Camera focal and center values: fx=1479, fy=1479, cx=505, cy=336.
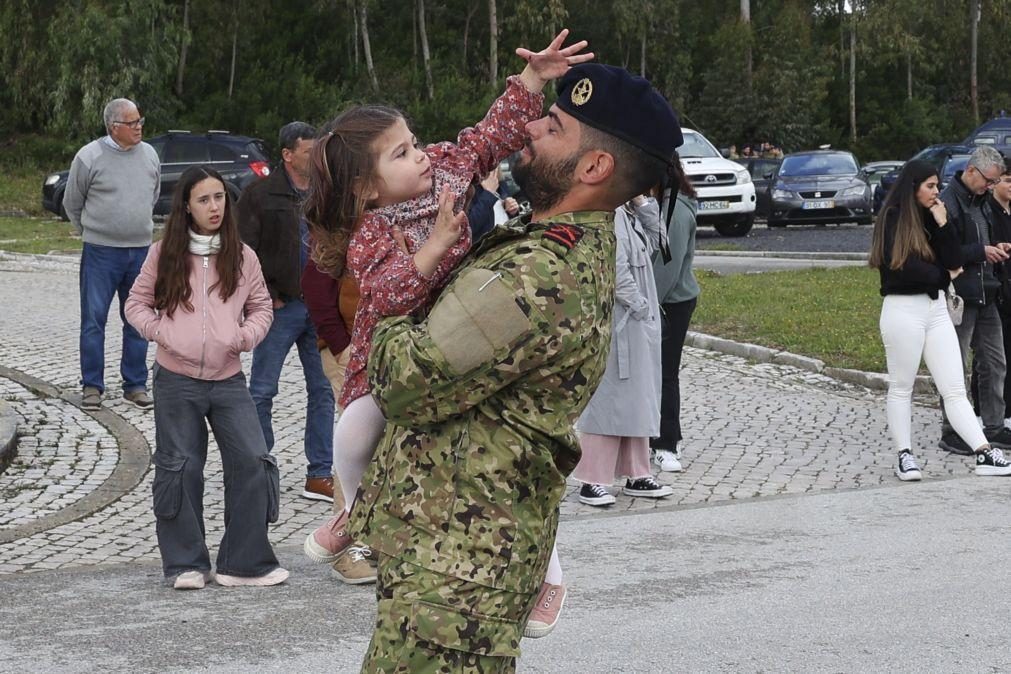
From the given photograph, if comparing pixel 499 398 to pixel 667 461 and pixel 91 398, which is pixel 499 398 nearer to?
pixel 667 461

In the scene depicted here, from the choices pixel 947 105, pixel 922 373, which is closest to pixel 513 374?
pixel 922 373

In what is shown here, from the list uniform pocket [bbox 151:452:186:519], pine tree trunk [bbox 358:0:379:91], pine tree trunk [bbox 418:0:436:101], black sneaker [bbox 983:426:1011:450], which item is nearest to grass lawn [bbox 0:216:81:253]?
black sneaker [bbox 983:426:1011:450]

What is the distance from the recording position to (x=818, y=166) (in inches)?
1164

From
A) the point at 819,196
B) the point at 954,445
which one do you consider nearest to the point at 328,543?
the point at 954,445

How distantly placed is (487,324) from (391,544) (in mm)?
469

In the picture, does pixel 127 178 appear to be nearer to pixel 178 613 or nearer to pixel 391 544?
pixel 178 613

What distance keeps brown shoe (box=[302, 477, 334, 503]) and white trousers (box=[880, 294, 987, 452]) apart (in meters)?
3.46

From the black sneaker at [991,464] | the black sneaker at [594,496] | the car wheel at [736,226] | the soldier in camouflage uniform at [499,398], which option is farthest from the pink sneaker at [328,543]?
the car wheel at [736,226]

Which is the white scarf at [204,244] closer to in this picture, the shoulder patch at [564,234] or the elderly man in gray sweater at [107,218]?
the shoulder patch at [564,234]

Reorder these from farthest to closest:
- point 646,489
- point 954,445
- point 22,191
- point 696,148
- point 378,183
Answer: point 22,191
point 696,148
point 954,445
point 646,489
point 378,183

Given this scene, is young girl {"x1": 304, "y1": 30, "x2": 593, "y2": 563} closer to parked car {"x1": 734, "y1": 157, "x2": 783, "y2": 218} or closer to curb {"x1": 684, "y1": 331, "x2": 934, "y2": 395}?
curb {"x1": 684, "y1": 331, "x2": 934, "y2": 395}

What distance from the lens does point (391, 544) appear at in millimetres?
2773

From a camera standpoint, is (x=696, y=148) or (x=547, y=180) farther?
(x=696, y=148)

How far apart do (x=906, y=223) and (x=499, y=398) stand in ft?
21.6
